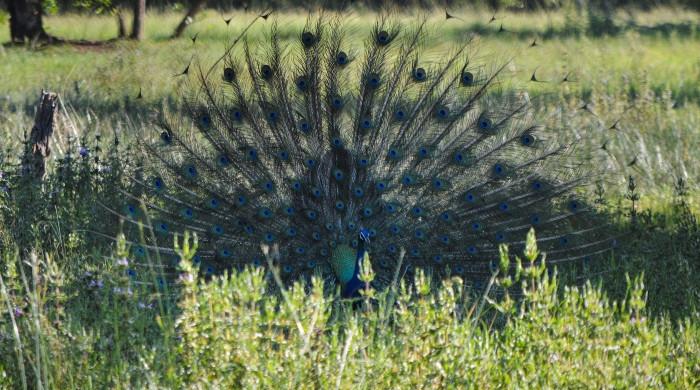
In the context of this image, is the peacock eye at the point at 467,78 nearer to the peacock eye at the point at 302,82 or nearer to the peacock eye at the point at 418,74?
the peacock eye at the point at 418,74

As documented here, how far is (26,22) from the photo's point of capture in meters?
22.3

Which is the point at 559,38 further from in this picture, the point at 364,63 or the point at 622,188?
the point at 364,63

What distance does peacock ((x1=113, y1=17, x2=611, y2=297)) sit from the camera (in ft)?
21.3

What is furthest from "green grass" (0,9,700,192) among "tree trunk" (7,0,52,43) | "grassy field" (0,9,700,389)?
"tree trunk" (7,0,52,43)

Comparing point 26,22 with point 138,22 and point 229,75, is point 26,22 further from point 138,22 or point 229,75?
point 229,75

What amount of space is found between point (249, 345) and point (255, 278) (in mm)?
312

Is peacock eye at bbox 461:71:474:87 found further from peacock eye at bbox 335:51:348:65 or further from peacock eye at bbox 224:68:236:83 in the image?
peacock eye at bbox 224:68:236:83

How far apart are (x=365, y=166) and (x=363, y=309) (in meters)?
1.55

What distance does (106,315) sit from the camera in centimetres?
427

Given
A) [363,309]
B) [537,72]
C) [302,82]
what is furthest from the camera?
[537,72]

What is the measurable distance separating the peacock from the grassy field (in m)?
0.21

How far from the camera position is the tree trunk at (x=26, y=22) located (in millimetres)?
21953

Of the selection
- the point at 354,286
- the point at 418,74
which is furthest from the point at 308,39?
the point at 354,286

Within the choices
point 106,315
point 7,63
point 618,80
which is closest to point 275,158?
point 106,315
